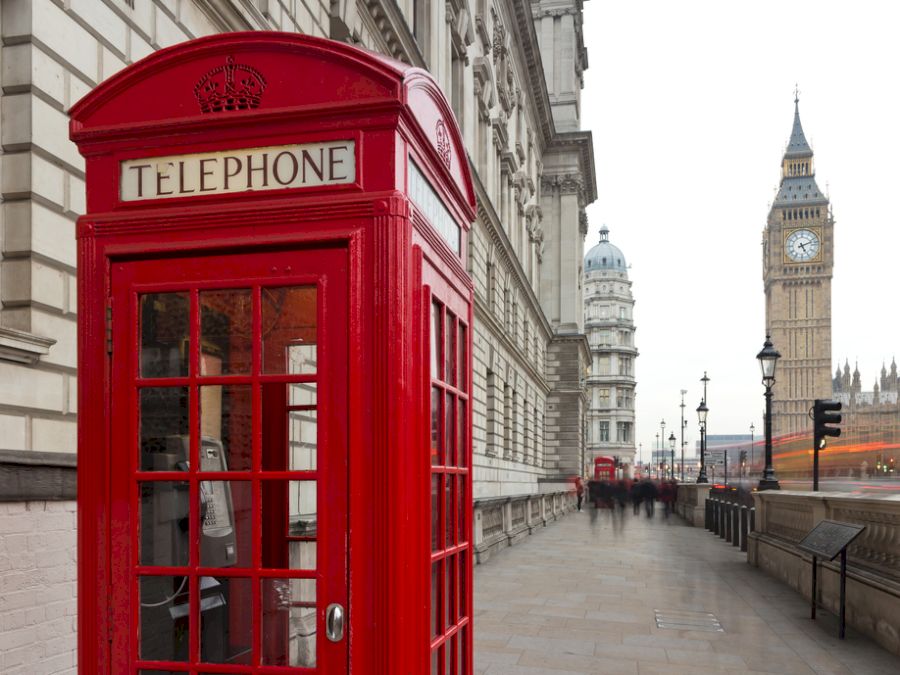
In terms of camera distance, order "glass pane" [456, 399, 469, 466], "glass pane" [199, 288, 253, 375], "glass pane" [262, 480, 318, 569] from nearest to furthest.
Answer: "glass pane" [199, 288, 253, 375]
"glass pane" [262, 480, 318, 569]
"glass pane" [456, 399, 469, 466]

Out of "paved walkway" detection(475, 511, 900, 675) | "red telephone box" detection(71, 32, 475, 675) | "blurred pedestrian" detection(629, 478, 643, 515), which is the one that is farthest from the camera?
"blurred pedestrian" detection(629, 478, 643, 515)

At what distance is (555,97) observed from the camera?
51.5 meters

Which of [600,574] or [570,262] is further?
[570,262]

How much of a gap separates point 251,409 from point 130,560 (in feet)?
2.13

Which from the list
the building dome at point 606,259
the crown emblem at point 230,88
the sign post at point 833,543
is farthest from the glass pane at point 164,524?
the building dome at point 606,259

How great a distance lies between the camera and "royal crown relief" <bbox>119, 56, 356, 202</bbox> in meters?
2.99

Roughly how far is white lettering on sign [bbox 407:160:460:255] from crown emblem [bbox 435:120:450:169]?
15 cm

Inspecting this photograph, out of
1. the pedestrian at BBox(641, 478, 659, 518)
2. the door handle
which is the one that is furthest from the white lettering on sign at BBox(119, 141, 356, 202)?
the pedestrian at BBox(641, 478, 659, 518)

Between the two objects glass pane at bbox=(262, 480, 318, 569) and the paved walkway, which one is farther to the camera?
the paved walkway

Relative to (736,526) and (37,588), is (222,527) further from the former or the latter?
(736,526)

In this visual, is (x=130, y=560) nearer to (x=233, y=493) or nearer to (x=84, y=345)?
(x=233, y=493)

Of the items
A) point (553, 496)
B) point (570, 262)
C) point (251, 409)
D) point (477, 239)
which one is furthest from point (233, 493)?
point (570, 262)

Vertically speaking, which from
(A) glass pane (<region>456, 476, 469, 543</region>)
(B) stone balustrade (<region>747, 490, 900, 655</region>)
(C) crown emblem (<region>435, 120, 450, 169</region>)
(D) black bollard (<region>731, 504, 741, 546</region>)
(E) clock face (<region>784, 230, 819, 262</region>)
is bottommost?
(D) black bollard (<region>731, 504, 741, 546</region>)

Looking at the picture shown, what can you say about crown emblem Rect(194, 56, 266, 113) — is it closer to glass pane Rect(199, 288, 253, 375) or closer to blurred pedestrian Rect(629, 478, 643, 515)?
glass pane Rect(199, 288, 253, 375)
